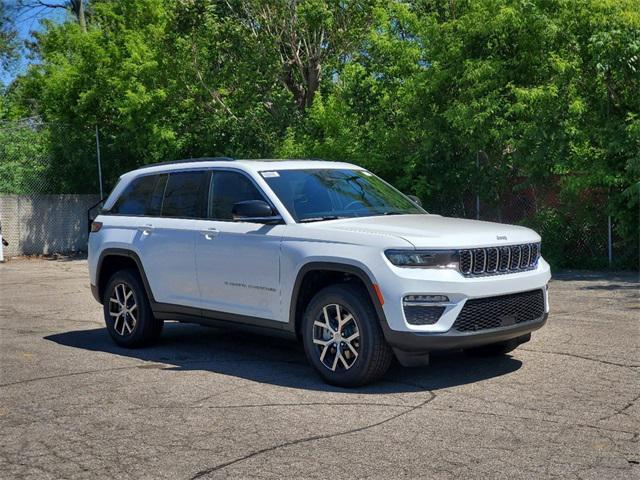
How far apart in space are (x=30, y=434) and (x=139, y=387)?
144 cm

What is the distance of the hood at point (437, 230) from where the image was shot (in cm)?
698

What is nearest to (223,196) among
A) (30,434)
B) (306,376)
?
(306,376)

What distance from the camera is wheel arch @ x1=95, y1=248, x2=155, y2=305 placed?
30.7 feet

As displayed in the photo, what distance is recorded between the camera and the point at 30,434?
6145mm

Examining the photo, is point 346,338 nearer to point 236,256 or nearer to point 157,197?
point 236,256

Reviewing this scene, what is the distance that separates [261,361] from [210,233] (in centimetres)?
128

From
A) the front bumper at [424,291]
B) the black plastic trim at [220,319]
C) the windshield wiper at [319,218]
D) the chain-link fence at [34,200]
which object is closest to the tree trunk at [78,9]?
the chain-link fence at [34,200]

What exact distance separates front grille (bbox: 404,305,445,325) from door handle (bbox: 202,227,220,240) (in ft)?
7.50

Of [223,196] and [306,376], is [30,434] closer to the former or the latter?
[306,376]

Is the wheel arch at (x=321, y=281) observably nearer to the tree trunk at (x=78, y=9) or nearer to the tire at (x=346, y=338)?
the tire at (x=346, y=338)

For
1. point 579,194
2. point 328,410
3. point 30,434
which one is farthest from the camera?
point 579,194

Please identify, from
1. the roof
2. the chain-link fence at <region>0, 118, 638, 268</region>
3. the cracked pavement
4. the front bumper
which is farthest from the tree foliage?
the front bumper

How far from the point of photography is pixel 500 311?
727 centimetres

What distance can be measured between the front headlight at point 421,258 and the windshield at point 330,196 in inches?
44.4
